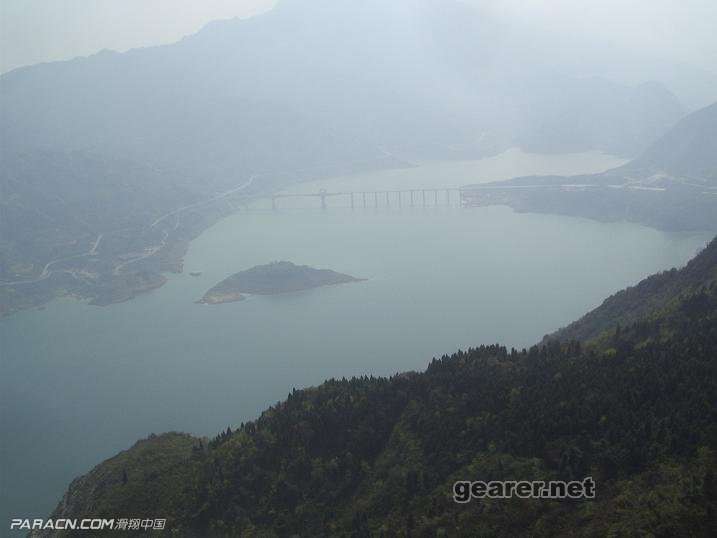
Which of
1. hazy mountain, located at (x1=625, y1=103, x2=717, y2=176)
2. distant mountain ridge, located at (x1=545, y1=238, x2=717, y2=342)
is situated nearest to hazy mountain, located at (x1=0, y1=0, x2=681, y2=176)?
hazy mountain, located at (x1=625, y1=103, x2=717, y2=176)

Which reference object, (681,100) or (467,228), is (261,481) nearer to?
→ (467,228)

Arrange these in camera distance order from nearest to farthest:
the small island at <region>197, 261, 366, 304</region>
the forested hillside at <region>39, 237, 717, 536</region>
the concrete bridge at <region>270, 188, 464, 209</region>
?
the forested hillside at <region>39, 237, 717, 536</region> < the small island at <region>197, 261, 366, 304</region> < the concrete bridge at <region>270, 188, 464, 209</region>

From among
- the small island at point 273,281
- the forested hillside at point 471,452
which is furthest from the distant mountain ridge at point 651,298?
the small island at point 273,281

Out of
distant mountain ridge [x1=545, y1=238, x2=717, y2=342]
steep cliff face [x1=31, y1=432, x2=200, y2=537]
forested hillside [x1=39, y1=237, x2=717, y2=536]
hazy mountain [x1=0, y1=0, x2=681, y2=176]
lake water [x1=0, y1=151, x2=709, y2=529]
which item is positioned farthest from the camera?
hazy mountain [x1=0, y1=0, x2=681, y2=176]

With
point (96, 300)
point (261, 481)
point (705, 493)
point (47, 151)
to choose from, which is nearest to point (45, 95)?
point (47, 151)

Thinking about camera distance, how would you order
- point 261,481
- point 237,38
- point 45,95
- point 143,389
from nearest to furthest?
1. point 261,481
2. point 143,389
3. point 45,95
4. point 237,38

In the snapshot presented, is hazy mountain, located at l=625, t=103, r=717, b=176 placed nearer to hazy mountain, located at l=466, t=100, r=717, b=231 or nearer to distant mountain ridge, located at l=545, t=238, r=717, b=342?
hazy mountain, located at l=466, t=100, r=717, b=231
